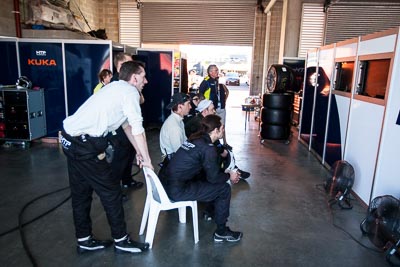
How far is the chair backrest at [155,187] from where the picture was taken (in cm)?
255

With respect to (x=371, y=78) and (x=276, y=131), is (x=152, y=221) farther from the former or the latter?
(x=276, y=131)

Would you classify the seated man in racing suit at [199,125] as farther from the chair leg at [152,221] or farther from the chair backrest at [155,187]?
the chair leg at [152,221]

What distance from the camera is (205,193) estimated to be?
8.70 ft

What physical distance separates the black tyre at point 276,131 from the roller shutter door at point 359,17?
17.9ft

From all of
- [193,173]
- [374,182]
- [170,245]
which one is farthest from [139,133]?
[374,182]

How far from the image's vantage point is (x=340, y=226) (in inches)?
127

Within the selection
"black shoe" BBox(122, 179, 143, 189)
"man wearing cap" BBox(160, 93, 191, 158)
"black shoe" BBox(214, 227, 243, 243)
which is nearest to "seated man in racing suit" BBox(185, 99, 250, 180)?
"man wearing cap" BBox(160, 93, 191, 158)

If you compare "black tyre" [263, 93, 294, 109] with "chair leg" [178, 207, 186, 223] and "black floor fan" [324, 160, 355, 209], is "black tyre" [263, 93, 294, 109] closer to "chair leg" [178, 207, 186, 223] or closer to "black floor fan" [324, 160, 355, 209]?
"black floor fan" [324, 160, 355, 209]

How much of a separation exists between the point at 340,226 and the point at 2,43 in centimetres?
620

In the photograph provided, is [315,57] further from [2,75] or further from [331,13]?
[2,75]

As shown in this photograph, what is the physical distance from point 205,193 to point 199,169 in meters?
0.20

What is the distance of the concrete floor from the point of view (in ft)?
8.52

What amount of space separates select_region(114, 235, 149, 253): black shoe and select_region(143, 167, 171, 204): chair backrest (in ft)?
1.31

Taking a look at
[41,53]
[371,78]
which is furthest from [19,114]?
[371,78]
